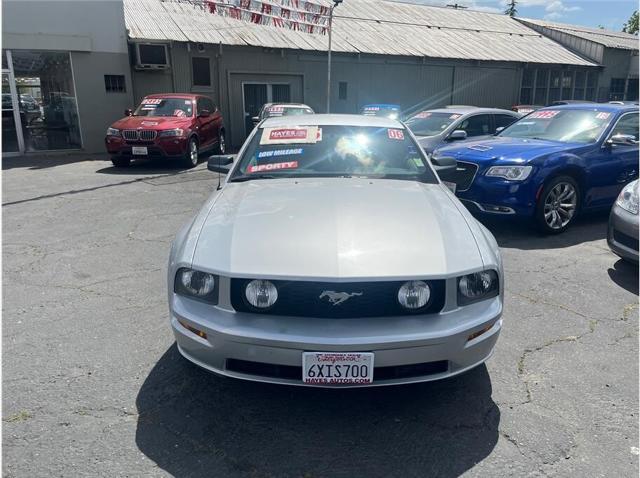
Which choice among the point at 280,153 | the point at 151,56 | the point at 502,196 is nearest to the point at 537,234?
the point at 502,196

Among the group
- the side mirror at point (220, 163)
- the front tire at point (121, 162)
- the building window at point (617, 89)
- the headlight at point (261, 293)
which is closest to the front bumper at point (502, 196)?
the side mirror at point (220, 163)

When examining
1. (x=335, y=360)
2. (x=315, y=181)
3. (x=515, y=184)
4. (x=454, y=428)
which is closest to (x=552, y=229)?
(x=515, y=184)

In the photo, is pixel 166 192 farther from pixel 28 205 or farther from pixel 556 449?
pixel 556 449

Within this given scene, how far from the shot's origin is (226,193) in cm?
347

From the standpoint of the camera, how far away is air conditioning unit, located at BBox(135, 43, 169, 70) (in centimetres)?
1488

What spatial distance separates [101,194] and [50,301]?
490cm

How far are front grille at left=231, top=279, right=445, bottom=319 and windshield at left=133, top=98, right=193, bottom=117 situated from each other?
10623mm

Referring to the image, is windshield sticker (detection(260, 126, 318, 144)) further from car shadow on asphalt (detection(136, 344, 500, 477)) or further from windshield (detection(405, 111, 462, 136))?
windshield (detection(405, 111, 462, 136))

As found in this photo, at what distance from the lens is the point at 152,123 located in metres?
11.3

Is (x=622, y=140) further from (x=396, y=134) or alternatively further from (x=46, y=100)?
(x=46, y=100)

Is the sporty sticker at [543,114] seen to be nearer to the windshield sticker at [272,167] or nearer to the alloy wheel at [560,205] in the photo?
the alloy wheel at [560,205]

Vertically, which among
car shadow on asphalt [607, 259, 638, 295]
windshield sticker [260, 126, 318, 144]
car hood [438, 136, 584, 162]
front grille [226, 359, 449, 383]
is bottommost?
car shadow on asphalt [607, 259, 638, 295]

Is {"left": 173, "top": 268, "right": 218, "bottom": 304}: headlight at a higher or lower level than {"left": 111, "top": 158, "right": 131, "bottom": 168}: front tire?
higher

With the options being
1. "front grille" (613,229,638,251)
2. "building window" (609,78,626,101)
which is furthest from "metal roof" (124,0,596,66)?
"front grille" (613,229,638,251)
